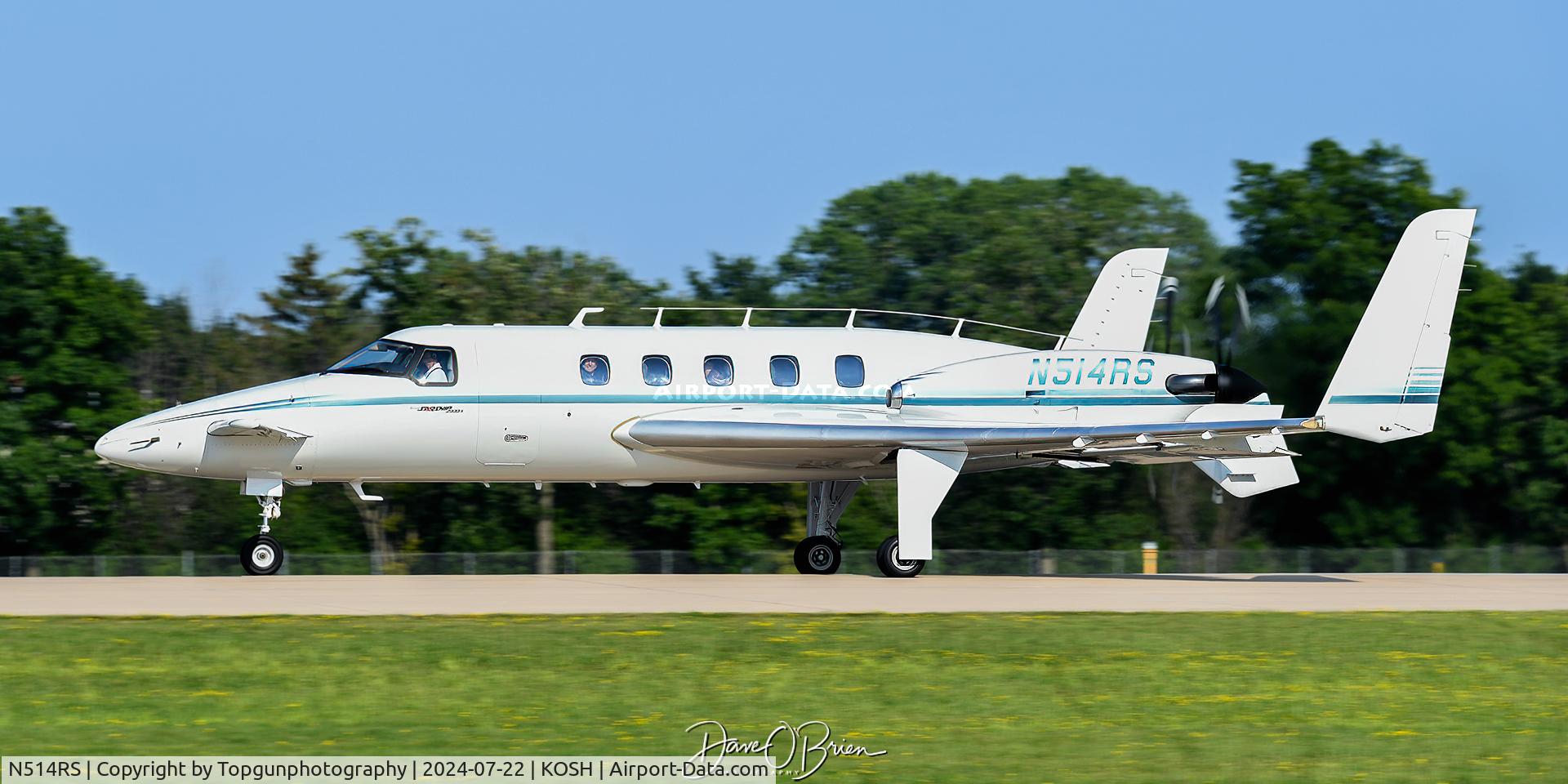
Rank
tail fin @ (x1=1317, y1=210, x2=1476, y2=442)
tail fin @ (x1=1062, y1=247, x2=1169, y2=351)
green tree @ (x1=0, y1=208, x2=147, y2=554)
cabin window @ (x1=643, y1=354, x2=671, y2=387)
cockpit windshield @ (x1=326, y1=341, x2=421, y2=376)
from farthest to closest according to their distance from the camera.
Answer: green tree @ (x1=0, y1=208, x2=147, y2=554) → tail fin @ (x1=1062, y1=247, x2=1169, y2=351) → cabin window @ (x1=643, y1=354, x2=671, y2=387) → cockpit windshield @ (x1=326, y1=341, x2=421, y2=376) → tail fin @ (x1=1317, y1=210, x2=1476, y2=442)

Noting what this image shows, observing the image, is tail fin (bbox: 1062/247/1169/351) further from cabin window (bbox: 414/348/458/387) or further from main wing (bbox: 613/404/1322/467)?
cabin window (bbox: 414/348/458/387)

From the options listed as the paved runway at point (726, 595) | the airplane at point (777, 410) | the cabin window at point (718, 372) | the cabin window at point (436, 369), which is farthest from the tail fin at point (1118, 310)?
the cabin window at point (436, 369)

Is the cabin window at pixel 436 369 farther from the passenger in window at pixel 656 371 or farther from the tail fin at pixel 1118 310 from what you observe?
the tail fin at pixel 1118 310

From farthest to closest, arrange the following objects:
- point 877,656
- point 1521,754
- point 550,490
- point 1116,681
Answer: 1. point 550,490
2. point 877,656
3. point 1116,681
4. point 1521,754

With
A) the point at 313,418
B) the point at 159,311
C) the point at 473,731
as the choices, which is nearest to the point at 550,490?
the point at 159,311

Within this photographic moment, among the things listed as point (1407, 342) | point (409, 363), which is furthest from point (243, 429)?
point (1407, 342)

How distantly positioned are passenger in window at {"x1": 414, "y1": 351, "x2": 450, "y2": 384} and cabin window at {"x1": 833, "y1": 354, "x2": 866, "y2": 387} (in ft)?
18.6

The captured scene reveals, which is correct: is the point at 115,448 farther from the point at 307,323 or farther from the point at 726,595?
the point at 307,323

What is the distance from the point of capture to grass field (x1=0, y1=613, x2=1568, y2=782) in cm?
1098

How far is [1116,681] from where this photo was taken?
14.0 meters

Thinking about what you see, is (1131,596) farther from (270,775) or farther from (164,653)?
(270,775)

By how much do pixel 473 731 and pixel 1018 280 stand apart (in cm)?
4541

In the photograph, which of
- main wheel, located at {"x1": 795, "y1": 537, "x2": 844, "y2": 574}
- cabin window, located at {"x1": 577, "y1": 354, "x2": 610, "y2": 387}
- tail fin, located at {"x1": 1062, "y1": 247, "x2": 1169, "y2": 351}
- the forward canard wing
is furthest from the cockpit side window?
tail fin, located at {"x1": 1062, "y1": 247, "x2": 1169, "y2": 351}

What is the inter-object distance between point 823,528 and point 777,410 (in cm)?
272
